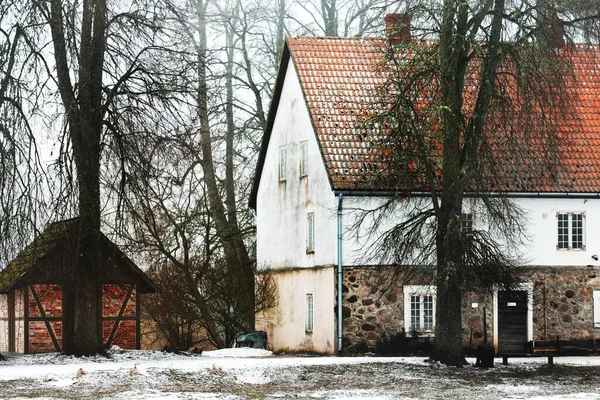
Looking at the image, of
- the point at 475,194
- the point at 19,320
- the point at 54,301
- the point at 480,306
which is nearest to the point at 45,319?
the point at 54,301

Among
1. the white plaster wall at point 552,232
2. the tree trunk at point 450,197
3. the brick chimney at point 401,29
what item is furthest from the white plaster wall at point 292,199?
the brick chimney at point 401,29

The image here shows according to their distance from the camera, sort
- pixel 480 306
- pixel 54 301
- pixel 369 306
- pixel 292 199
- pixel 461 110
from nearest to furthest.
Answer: pixel 461 110 < pixel 369 306 < pixel 480 306 < pixel 54 301 < pixel 292 199

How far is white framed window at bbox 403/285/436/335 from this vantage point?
132 ft

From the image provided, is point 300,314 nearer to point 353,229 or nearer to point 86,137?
point 353,229

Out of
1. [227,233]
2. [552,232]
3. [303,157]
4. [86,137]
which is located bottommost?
[552,232]

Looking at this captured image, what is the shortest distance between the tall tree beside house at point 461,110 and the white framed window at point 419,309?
193 inches

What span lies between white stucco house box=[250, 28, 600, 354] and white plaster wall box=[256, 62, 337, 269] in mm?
61

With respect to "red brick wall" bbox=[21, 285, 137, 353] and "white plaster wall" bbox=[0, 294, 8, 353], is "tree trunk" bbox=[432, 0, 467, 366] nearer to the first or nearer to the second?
"red brick wall" bbox=[21, 285, 137, 353]

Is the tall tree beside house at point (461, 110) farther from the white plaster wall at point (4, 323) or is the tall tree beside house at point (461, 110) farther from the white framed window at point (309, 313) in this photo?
the white plaster wall at point (4, 323)

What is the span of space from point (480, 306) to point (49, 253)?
1210 cm

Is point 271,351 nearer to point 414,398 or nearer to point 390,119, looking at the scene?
point 390,119

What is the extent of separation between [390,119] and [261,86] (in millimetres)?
18527

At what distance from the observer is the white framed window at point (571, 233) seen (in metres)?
41.8

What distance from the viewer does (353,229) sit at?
39188 mm
